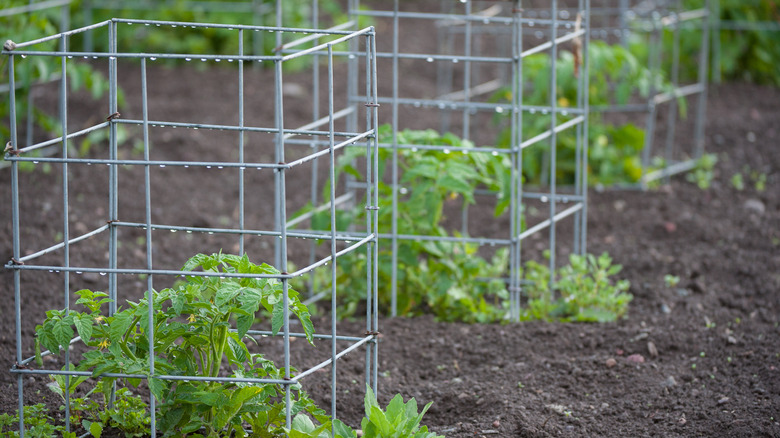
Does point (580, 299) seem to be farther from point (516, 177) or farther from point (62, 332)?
point (62, 332)

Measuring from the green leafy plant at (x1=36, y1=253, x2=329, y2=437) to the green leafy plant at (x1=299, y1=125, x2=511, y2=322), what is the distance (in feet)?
5.04

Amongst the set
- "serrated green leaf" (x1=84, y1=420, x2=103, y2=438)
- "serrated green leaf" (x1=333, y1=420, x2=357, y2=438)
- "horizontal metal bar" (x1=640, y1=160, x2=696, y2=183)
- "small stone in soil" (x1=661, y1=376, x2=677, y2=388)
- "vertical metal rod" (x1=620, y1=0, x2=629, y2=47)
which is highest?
"vertical metal rod" (x1=620, y1=0, x2=629, y2=47)

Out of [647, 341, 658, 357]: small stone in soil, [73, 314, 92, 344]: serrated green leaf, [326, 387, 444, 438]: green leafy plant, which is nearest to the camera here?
[73, 314, 92, 344]: serrated green leaf

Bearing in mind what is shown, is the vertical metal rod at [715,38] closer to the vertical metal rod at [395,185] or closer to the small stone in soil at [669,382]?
the vertical metal rod at [395,185]

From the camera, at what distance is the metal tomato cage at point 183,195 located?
2.87m

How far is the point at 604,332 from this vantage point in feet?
14.5

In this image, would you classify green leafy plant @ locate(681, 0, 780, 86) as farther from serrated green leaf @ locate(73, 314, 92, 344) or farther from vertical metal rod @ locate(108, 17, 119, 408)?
serrated green leaf @ locate(73, 314, 92, 344)

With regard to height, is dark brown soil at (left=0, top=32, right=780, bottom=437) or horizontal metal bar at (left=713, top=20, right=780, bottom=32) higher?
horizontal metal bar at (left=713, top=20, right=780, bottom=32)

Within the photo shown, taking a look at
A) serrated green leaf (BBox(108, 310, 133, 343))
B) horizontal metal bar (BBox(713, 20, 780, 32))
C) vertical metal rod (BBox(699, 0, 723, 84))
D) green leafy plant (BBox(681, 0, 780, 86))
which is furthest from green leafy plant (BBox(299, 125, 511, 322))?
green leafy plant (BBox(681, 0, 780, 86))

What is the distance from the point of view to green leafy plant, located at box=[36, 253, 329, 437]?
2867 millimetres

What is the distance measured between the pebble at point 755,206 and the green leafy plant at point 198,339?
4.29 m

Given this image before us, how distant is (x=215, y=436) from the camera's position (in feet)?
10.0

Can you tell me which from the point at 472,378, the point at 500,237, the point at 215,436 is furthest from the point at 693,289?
the point at 215,436

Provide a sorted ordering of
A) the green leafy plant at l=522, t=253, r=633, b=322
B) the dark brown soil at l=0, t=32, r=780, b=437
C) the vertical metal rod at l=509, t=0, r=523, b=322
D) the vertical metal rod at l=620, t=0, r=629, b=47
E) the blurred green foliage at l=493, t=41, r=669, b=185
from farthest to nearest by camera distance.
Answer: the vertical metal rod at l=620, t=0, r=629, b=47 → the blurred green foliage at l=493, t=41, r=669, b=185 → the green leafy plant at l=522, t=253, r=633, b=322 → the vertical metal rod at l=509, t=0, r=523, b=322 → the dark brown soil at l=0, t=32, r=780, b=437
